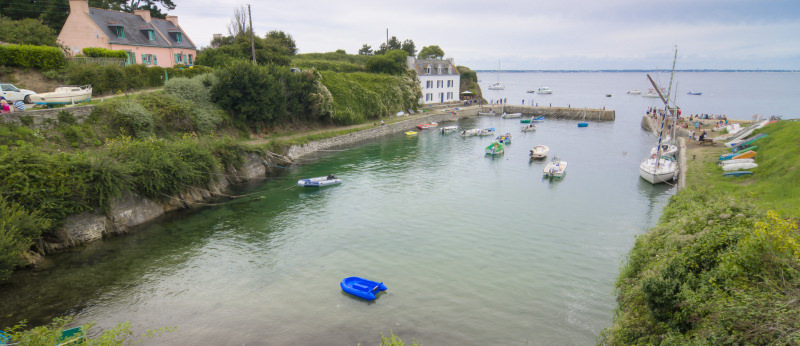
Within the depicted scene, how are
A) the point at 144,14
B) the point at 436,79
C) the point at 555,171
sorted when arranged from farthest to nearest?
the point at 436,79, the point at 144,14, the point at 555,171

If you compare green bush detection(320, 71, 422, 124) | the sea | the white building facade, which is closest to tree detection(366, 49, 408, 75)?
green bush detection(320, 71, 422, 124)

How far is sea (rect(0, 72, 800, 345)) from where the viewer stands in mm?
17016

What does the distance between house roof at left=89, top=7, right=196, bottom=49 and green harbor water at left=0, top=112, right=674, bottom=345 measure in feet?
89.1

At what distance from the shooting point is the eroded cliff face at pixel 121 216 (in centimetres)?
2317

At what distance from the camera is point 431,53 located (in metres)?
118

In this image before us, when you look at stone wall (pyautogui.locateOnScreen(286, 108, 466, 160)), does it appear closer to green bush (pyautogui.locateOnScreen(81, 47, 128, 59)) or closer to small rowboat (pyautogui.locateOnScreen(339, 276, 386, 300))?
green bush (pyautogui.locateOnScreen(81, 47, 128, 59))

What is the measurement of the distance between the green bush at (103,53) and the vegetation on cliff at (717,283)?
165 feet

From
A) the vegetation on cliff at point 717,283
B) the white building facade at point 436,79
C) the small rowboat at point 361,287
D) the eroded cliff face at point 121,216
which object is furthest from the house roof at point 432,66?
the vegetation on cliff at point 717,283

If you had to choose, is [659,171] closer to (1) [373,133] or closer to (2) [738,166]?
(2) [738,166]

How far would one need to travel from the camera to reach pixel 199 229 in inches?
1076

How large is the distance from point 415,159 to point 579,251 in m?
27.8

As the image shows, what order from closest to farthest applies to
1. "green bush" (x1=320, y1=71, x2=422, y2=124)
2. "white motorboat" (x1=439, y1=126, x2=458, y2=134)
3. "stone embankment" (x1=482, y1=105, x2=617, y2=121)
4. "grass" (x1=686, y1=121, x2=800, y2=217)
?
"grass" (x1=686, y1=121, x2=800, y2=217) → "green bush" (x1=320, y1=71, x2=422, y2=124) → "white motorboat" (x1=439, y1=126, x2=458, y2=134) → "stone embankment" (x1=482, y1=105, x2=617, y2=121)

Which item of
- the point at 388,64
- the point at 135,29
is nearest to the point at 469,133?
the point at 388,64

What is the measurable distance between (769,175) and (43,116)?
5315 cm
